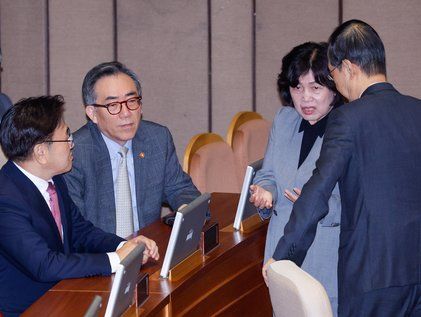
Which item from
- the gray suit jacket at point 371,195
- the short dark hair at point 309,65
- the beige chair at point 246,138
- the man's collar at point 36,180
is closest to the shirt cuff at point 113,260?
the man's collar at point 36,180

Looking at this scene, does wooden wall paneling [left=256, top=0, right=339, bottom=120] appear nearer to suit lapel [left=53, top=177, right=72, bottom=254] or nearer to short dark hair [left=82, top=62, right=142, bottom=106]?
short dark hair [left=82, top=62, right=142, bottom=106]

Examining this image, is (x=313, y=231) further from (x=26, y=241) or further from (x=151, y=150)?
(x=151, y=150)

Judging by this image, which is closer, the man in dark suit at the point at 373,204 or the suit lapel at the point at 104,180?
the man in dark suit at the point at 373,204

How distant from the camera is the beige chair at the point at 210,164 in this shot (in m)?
4.45

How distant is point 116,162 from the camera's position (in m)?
Answer: 3.80

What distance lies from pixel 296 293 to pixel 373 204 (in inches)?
31.6

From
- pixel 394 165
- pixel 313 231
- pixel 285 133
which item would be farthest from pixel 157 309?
pixel 285 133

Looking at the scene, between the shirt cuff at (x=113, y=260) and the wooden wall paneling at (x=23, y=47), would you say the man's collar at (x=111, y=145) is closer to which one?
the shirt cuff at (x=113, y=260)

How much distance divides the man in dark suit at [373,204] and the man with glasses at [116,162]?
112 cm

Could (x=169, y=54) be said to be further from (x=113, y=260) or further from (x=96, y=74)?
(x=113, y=260)

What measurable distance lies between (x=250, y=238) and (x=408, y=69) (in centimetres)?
294

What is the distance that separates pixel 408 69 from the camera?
6188 mm

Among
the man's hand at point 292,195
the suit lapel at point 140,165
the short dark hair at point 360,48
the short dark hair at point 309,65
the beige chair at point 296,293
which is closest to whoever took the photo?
the beige chair at point 296,293

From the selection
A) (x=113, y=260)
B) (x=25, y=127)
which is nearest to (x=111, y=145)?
(x=25, y=127)
